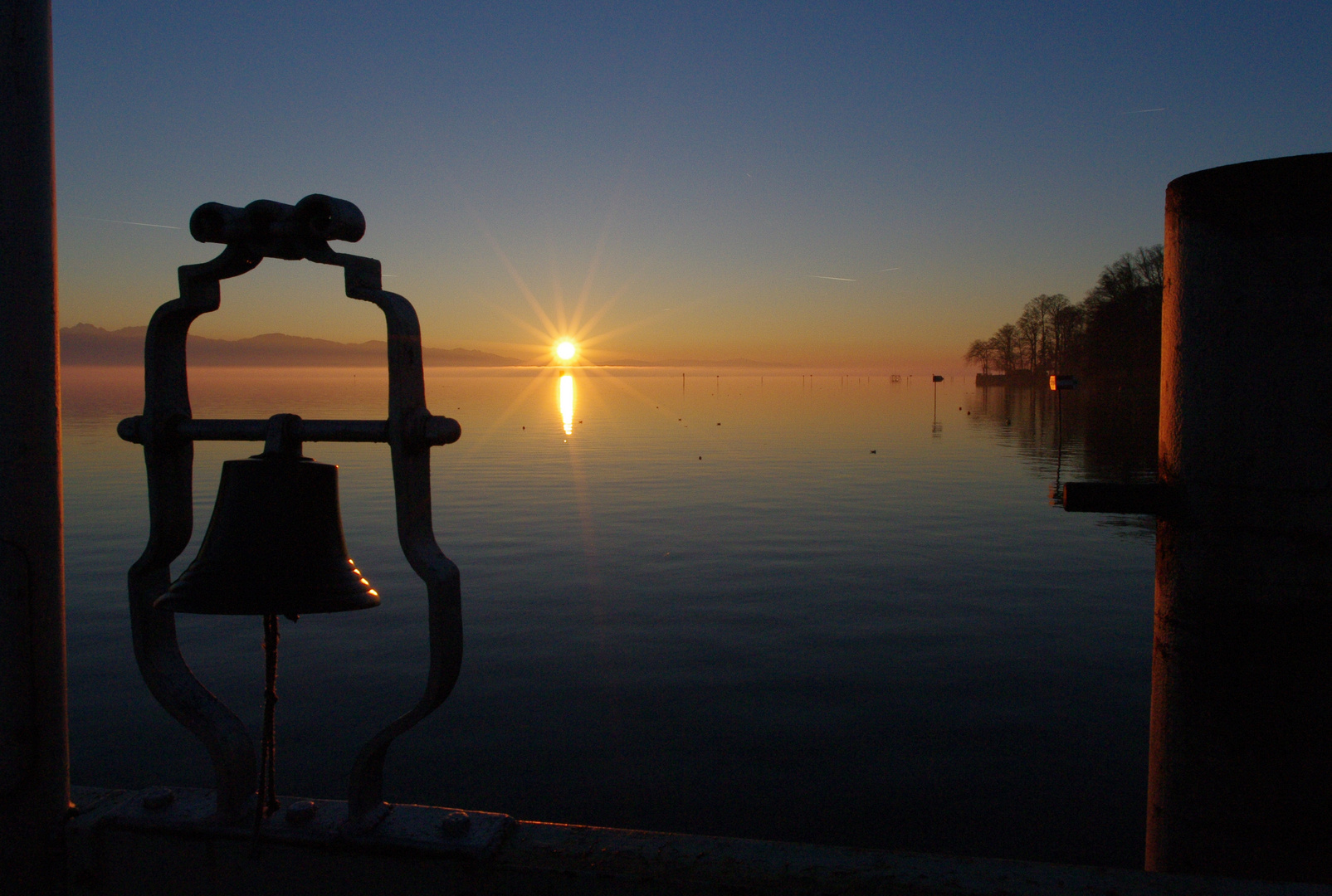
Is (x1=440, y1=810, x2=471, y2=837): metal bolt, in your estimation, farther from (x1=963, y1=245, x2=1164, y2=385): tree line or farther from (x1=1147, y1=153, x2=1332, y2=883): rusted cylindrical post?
(x1=963, y1=245, x2=1164, y2=385): tree line

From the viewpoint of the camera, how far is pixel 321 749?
8109 mm

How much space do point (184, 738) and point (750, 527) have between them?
1261 centimetres

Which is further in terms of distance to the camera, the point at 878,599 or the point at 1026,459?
the point at 1026,459

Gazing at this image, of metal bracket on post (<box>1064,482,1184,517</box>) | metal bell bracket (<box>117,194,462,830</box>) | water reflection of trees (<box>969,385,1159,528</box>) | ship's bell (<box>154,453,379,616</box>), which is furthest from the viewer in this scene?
water reflection of trees (<box>969,385,1159,528</box>)

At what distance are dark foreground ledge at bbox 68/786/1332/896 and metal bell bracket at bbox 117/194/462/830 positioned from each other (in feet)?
0.40

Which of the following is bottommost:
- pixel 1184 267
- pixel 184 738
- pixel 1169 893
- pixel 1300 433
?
pixel 184 738

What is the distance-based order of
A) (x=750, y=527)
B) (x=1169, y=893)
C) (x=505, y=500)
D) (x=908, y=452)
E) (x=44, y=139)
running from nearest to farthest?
(x=1169, y=893), (x=44, y=139), (x=750, y=527), (x=505, y=500), (x=908, y=452)

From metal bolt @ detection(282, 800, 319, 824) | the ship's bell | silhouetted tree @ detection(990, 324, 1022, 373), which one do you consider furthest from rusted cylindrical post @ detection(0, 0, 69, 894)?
silhouetted tree @ detection(990, 324, 1022, 373)

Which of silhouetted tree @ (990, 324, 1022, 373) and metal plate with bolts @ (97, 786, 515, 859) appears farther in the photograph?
silhouetted tree @ (990, 324, 1022, 373)

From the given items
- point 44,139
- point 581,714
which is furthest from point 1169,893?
point 581,714

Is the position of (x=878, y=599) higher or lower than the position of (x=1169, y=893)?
lower

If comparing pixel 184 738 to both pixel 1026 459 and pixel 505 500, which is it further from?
pixel 1026 459

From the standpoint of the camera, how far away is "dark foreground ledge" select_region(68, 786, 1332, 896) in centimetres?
242

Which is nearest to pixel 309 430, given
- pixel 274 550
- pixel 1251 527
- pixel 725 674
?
pixel 274 550
